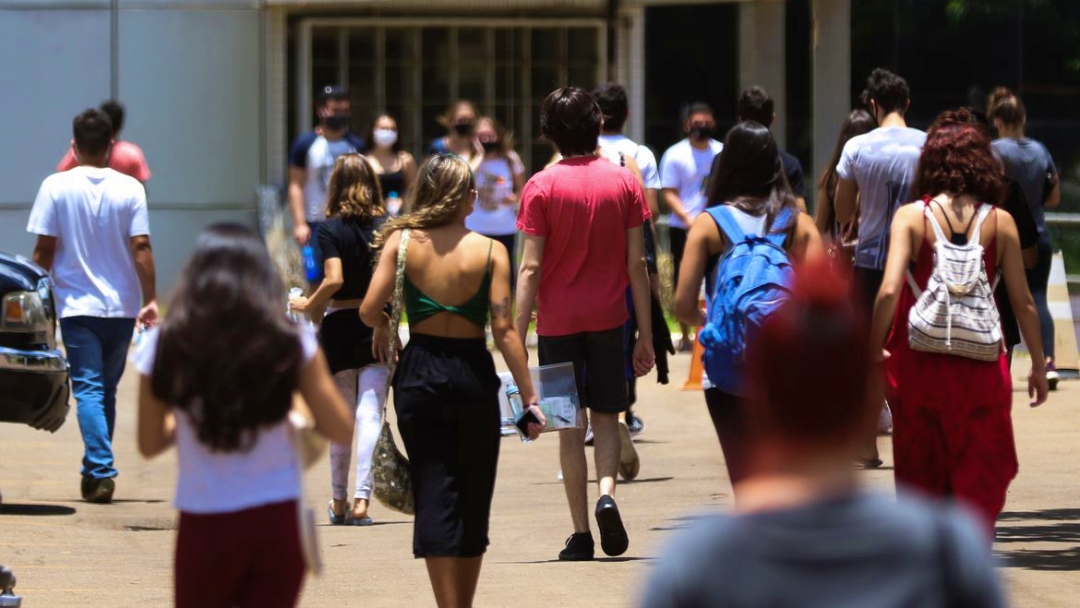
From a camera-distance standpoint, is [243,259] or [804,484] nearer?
[804,484]

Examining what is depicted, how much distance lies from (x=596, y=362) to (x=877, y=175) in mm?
1958

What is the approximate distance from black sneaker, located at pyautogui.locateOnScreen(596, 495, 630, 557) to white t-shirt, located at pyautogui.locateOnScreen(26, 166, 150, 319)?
10.6 ft

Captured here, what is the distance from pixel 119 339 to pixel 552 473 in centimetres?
248

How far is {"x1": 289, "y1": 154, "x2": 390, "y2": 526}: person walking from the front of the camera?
8430mm

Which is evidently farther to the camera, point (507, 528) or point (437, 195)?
point (507, 528)

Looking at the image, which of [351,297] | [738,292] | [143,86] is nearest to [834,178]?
[351,297]

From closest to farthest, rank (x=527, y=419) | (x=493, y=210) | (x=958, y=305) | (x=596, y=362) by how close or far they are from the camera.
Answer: (x=958, y=305) < (x=527, y=419) < (x=596, y=362) < (x=493, y=210)

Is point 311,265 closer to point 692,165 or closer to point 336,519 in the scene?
point 336,519

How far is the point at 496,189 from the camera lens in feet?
45.0

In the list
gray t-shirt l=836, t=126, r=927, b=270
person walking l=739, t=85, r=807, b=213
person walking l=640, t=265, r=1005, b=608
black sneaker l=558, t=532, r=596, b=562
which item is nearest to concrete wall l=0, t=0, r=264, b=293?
person walking l=739, t=85, r=807, b=213

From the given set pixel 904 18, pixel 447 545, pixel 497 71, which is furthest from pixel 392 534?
pixel 904 18

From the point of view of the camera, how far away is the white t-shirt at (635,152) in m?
9.48

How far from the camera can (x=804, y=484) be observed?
2617mm

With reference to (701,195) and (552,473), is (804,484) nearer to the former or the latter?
(552,473)
